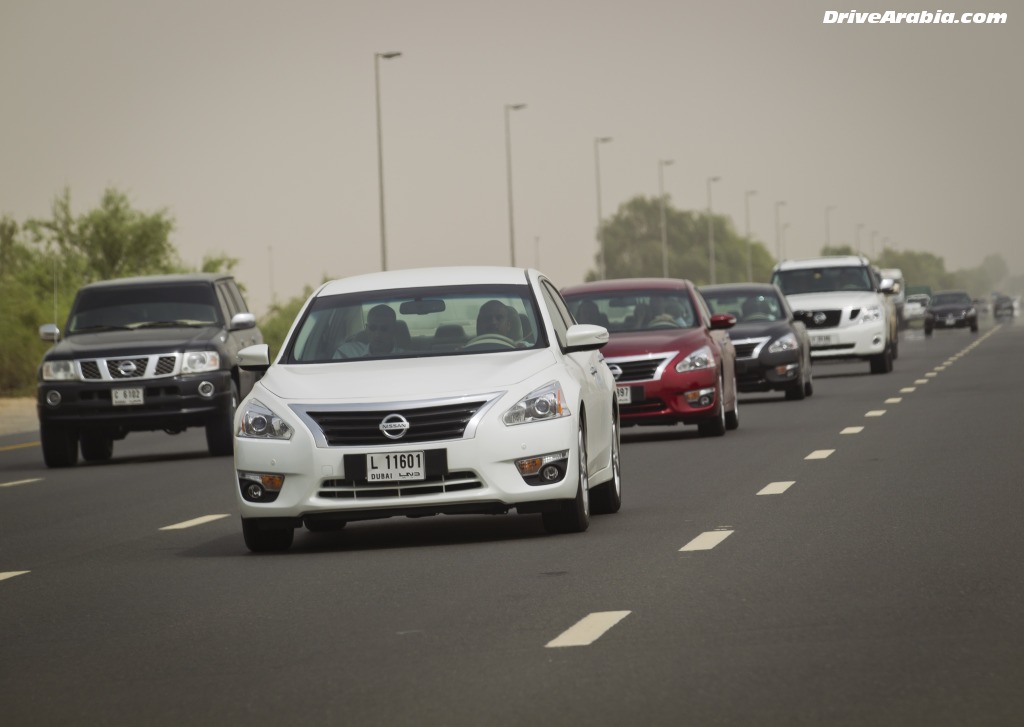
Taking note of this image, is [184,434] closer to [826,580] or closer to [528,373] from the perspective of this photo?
[528,373]

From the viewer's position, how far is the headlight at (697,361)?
21.6 metres

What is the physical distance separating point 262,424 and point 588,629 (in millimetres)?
3927

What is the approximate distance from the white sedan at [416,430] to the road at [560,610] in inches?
11.6

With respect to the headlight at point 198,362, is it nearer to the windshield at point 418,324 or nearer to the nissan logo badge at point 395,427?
the windshield at point 418,324

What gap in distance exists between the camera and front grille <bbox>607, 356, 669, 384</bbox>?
856 inches

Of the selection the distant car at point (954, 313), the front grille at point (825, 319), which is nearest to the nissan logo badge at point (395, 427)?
the front grille at point (825, 319)

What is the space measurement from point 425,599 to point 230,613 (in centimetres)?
87

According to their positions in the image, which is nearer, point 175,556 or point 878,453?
point 175,556

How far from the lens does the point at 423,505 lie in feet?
39.6

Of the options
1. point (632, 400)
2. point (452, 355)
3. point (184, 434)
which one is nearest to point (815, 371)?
point (184, 434)

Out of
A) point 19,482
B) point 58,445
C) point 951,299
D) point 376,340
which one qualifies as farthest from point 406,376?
point 951,299

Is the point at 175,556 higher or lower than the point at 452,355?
lower

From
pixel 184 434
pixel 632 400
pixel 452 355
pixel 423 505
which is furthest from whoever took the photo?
pixel 184 434

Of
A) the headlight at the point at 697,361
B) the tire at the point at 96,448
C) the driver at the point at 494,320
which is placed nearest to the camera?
the driver at the point at 494,320
